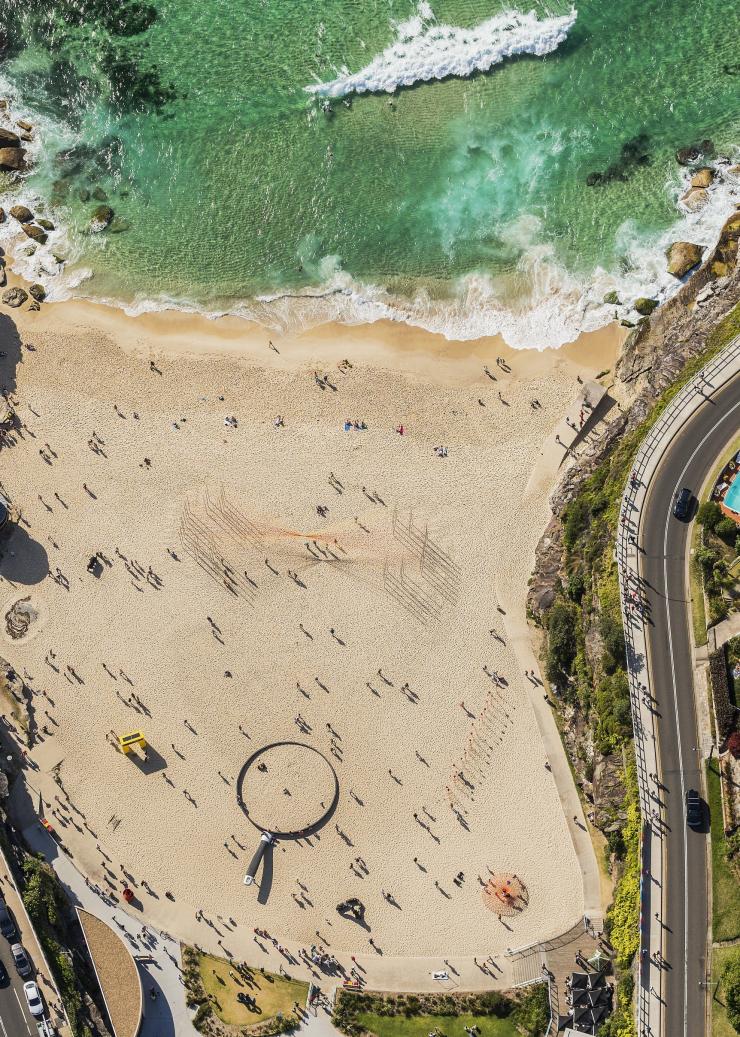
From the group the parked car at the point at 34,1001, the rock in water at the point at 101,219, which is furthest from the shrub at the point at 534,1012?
the rock in water at the point at 101,219

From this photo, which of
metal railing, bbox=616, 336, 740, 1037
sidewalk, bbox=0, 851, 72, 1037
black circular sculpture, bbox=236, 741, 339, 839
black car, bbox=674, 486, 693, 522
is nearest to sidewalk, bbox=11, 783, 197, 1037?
sidewalk, bbox=0, 851, 72, 1037

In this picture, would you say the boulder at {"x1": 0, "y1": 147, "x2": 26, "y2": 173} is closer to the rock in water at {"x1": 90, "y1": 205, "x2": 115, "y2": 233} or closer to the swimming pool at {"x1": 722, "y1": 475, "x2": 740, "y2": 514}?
the rock in water at {"x1": 90, "y1": 205, "x2": 115, "y2": 233}

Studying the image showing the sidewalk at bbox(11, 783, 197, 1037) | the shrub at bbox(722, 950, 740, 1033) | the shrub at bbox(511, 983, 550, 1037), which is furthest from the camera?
the sidewalk at bbox(11, 783, 197, 1037)

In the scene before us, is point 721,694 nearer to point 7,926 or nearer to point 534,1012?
point 534,1012

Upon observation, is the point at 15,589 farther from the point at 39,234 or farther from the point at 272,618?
the point at 39,234

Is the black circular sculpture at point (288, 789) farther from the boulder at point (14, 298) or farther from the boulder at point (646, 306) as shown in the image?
the boulder at point (646, 306)

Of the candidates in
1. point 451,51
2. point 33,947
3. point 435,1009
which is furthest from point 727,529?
point 33,947
